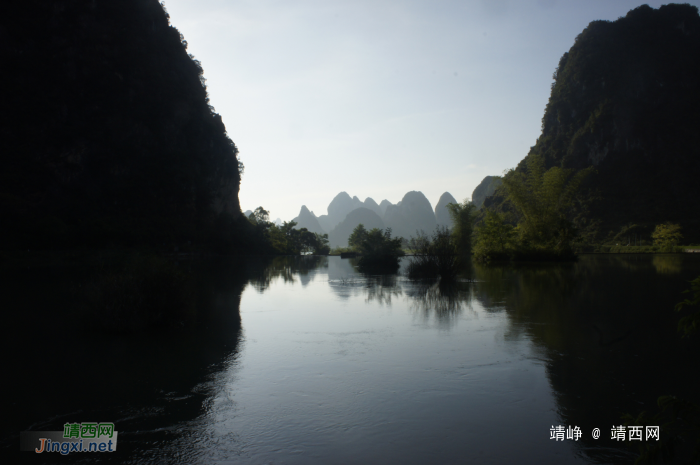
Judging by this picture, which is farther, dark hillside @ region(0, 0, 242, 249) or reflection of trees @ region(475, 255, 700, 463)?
dark hillside @ region(0, 0, 242, 249)

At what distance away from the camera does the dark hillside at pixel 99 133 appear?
41.8 meters

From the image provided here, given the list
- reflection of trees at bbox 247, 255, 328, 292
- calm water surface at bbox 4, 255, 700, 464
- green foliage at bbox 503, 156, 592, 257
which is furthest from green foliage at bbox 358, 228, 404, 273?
calm water surface at bbox 4, 255, 700, 464

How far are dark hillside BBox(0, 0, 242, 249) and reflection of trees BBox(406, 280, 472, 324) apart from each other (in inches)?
1414

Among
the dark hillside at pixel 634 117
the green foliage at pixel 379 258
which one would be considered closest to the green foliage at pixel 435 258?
the green foliage at pixel 379 258

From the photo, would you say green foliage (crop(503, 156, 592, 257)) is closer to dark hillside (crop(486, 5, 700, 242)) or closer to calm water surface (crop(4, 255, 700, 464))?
calm water surface (crop(4, 255, 700, 464))

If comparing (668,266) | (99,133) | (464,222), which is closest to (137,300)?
(668,266)

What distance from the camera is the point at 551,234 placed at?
3156 cm

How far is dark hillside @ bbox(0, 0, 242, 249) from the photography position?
4184 centimetres

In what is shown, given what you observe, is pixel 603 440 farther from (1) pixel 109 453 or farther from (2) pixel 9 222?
(2) pixel 9 222

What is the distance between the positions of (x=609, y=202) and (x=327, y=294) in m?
83.7

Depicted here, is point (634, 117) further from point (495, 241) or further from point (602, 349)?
point (602, 349)

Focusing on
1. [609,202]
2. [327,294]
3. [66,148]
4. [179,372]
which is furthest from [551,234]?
[609,202]

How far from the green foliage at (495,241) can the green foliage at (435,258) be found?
17.3 metres

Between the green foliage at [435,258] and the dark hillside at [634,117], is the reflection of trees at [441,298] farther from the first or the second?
the dark hillside at [634,117]
